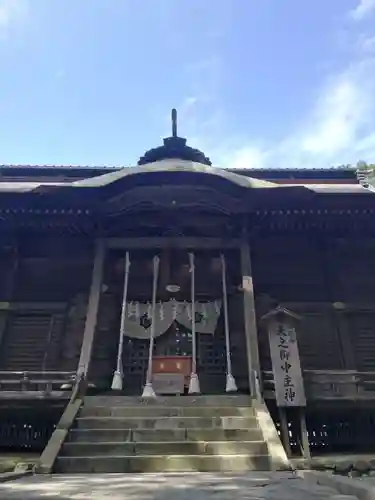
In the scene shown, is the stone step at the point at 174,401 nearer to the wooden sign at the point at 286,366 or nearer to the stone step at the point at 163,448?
the wooden sign at the point at 286,366

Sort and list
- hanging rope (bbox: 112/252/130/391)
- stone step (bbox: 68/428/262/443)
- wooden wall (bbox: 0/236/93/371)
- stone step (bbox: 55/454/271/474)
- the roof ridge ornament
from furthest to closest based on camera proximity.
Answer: the roof ridge ornament, wooden wall (bbox: 0/236/93/371), hanging rope (bbox: 112/252/130/391), stone step (bbox: 68/428/262/443), stone step (bbox: 55/454/271/474)

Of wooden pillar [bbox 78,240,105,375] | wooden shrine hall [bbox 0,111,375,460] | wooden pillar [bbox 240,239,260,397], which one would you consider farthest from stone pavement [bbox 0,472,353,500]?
wooden shrine hall [bbox 0,111,375,460]

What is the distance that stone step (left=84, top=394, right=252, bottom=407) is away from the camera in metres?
8.62

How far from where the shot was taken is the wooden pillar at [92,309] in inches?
377

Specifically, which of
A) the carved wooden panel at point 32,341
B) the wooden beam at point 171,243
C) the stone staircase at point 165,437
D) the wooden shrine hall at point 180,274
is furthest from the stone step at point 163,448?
the wooden beam at point 171,243

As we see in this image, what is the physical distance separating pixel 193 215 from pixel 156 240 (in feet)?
4.29

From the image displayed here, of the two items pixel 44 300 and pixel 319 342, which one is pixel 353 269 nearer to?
pixel 319 342

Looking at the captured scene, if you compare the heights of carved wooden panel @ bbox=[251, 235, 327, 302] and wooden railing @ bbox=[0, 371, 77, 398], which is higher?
carved wooden panel @ bbox=[251, 235, 327, 302]

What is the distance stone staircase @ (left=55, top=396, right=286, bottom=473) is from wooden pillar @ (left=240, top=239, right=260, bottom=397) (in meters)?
0.69

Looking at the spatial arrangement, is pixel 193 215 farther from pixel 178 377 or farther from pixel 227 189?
pixel 178 377

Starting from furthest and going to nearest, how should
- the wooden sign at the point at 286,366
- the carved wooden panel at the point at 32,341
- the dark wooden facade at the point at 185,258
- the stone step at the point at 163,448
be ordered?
the dark wooden facade at the point at 185,258
the carved wooden panel at the point at 32,341
the wooden sign at the point at 286,366
the stone step at the point at 163,448

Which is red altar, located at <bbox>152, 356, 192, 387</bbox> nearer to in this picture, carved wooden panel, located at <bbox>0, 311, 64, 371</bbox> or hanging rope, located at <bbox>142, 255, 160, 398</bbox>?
hanging rope, located at <bbox>142, 255, 160, 398</bbox>

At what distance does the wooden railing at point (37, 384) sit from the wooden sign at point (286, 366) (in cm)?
425

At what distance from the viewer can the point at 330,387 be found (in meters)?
9.64
